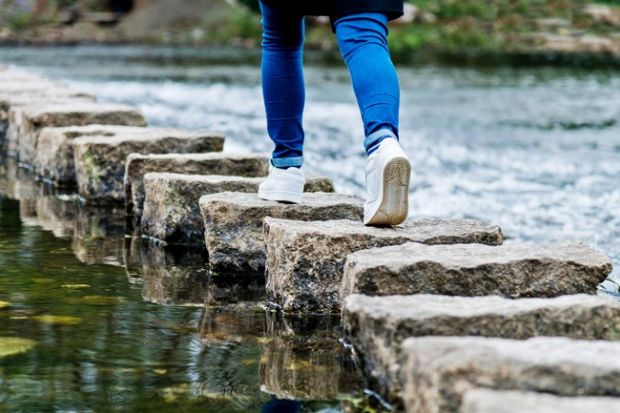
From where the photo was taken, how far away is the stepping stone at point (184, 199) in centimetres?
381

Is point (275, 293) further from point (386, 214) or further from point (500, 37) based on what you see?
point (500, 37)

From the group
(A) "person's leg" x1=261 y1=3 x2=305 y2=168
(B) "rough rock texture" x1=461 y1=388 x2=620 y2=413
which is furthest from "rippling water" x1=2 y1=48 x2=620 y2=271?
(B) "rough rock texture" x1=461 y1=388 x2=620 y2=413

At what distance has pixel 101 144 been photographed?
15.4 feet

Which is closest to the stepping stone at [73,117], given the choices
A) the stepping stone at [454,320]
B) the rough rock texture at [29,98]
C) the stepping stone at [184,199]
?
the rough rock texture at [29,98]

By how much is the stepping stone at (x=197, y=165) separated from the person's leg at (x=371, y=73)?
1247 mm

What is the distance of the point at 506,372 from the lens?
1.77m

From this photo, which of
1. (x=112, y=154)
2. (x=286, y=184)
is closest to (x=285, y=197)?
(x=286, y=184)

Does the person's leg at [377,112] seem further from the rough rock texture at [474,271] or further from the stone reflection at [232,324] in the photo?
the stone reflection at [232,324]

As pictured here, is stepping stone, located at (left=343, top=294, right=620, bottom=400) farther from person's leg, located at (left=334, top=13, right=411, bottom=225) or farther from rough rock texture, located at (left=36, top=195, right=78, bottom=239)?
rough rock texture, located at (left=36, top=195, right=78, bottom=239)

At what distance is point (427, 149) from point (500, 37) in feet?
54.7

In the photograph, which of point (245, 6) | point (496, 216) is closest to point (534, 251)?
point (496, 216)

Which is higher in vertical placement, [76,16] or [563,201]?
[76,16]

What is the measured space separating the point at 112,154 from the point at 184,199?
98cm

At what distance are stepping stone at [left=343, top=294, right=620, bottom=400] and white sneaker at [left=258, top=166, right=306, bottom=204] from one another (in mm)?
1135
